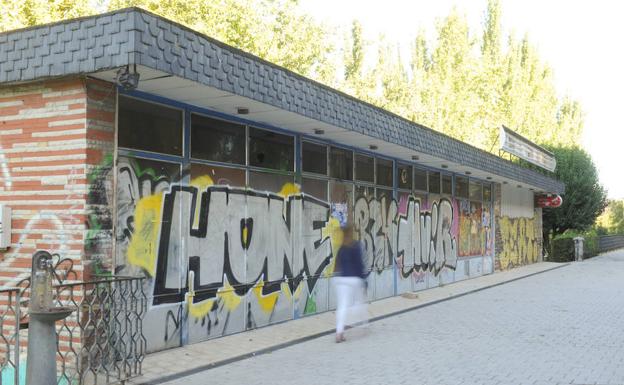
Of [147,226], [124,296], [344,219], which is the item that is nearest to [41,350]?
[124,296]

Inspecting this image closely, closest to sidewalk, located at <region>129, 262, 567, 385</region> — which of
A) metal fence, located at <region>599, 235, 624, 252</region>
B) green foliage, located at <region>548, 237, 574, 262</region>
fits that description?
green foliage, located at <region>548, 237, 574, 262</region>

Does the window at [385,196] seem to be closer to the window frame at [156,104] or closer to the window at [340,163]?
the window at [340,163]

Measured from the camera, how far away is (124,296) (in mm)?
6410

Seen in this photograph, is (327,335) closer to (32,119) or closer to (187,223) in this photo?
(187,223)

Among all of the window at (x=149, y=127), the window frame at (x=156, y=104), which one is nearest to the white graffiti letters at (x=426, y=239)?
the window frame at (x=156, y=104)

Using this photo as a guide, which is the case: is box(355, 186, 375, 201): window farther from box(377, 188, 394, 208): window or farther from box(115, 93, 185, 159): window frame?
box(115, 93, 185, 159): window frame

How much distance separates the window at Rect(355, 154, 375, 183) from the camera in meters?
A: 12.9

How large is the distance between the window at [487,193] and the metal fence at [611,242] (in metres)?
19.2

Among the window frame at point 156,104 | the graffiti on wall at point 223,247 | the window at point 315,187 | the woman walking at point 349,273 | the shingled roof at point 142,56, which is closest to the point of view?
the shingled roof at point 142,56

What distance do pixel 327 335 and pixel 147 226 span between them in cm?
346

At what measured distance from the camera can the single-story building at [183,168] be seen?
660 centimetres

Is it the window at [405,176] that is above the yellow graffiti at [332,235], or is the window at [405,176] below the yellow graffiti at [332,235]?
above

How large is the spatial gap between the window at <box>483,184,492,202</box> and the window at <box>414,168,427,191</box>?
18.5 feet

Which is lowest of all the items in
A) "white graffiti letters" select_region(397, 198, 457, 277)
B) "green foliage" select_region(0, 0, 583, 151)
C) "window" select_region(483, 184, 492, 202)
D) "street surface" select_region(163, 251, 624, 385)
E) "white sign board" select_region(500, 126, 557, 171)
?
"street surface" select_region(163, 251, 624, 385)
